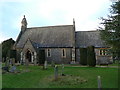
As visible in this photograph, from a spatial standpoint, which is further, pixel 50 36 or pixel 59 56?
pixel 50 36

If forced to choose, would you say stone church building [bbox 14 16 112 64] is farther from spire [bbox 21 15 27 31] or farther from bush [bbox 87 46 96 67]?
bush [bbox 87 46 96 67]

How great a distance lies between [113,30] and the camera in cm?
1142

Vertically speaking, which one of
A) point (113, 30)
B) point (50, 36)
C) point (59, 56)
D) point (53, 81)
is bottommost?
point (53, 81)

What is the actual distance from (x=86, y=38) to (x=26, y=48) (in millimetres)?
14007

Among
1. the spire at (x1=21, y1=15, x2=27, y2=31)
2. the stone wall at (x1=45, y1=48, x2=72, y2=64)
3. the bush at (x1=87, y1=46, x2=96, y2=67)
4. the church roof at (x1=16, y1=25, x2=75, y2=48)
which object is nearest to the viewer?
the bush at (x1=87, y1=46, x2=96, y2=67)

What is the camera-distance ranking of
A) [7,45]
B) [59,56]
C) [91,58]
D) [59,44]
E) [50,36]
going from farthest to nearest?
[7,45], [50,36], [59,44], [59,56], [91,58]

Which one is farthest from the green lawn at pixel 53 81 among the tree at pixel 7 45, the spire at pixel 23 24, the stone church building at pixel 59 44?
the tree at pixel 7 45

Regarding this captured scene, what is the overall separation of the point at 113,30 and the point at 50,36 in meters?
27.6

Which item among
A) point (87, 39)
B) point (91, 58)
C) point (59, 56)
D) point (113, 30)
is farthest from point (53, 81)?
point (87, 39)

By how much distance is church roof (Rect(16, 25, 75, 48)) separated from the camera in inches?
1427

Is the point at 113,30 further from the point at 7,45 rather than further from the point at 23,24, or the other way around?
the point at 7,45

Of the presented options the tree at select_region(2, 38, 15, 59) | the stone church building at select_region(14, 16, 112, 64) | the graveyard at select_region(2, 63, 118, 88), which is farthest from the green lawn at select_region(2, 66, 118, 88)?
the tree at select_region(2, 38, 15, 59)

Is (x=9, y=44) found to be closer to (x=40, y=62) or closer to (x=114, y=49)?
(x=40, y=62)

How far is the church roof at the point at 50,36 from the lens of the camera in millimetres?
36244
